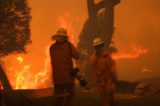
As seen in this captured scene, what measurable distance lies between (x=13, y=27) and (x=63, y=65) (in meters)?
17.0

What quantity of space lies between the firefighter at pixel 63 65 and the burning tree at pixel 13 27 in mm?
14630

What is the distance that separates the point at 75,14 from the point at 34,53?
72.3 feet

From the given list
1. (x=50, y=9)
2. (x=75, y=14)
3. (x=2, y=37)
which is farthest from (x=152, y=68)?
(x=2, y=37)

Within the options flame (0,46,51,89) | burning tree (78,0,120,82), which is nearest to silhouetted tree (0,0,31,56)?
burning tree (78,0,120,82)

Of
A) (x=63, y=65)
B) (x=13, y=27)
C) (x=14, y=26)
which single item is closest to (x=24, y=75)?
(x=14, y=26)

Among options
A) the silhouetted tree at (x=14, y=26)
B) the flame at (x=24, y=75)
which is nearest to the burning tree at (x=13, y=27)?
the silhouetted tree at (x=14, y=26)

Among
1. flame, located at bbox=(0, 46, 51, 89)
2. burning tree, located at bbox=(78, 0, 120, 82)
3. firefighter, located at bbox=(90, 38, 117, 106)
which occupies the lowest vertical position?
flame, located at bbox=(0, 46, 51, 89)

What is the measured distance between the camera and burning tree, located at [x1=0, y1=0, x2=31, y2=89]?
24.9 metres

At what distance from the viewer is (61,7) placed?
125625mm

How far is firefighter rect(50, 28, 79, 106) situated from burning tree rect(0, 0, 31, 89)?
48.0 ft

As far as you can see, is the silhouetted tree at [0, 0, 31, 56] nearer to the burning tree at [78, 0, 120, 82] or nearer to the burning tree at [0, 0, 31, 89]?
the burning tree at [0, 0, 31, 89]

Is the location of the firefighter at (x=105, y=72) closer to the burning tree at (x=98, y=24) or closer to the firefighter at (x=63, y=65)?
the firefighter at (x=63, y=65)

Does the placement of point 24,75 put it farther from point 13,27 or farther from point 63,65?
point 63,65

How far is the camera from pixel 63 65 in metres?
10.3
